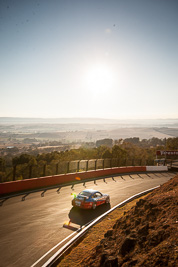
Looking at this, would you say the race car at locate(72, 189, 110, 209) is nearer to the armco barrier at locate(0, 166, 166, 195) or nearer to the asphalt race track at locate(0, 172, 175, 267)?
the asphalt race track at locate(0, 172, 175, 267)

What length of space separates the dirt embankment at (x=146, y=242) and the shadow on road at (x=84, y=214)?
380 centimetres

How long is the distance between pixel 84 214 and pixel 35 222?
308cm

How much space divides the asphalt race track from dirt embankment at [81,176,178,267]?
262 cm

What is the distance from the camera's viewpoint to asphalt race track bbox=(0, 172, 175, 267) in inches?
303

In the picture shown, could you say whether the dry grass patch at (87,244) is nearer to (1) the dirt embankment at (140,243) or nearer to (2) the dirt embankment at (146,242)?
(1) the dirt embankment at (140,243)

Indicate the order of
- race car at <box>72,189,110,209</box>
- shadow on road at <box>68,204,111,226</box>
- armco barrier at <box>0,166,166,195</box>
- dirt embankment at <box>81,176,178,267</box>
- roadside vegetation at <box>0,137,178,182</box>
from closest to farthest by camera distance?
1. dirt embankment at <box>81,176,178,267</box>
2. shadow on road at <box>68,204,111,226</box>
3. race car at <box>72,189,110,209</box>
4. armco barrier at <box>0,166,166,195</box>
5. roadside vegetation at <box>0,137,178,182</box>

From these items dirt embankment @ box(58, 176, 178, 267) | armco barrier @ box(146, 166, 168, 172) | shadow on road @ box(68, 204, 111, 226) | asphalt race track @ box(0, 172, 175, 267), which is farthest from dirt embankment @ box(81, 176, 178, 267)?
armco barrier @ box(146, 166, 168, 172)

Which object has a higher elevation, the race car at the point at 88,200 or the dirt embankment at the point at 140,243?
the dirt embankment at the point at 140,243

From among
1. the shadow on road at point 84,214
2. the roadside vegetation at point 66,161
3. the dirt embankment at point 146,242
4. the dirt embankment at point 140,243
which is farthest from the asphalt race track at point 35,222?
the roadside vegetation at point 66,161

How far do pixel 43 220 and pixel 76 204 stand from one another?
8.49 feet

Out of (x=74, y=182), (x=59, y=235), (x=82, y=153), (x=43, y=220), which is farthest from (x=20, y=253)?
(x=82, y=153)

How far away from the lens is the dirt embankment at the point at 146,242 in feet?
15.9

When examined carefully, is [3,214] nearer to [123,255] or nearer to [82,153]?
[123,255]

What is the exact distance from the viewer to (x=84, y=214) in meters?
12.2
